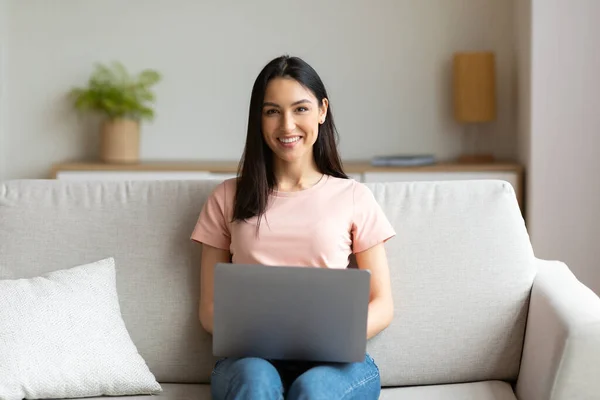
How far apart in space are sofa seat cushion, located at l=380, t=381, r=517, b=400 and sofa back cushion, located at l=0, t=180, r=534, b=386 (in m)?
0.03

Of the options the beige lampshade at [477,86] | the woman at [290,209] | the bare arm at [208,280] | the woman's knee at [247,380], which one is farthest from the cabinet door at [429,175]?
the woman's knee at [247,380]

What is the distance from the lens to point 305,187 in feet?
7.68

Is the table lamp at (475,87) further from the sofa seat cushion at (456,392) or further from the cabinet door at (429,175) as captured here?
the sofa seat cushion at (456,392)

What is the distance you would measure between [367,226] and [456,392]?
18.5 inches

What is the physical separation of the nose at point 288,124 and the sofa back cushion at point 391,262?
332 millimetres

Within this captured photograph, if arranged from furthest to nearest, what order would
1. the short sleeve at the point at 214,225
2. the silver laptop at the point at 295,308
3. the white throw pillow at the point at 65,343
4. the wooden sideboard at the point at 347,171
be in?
1. the wooden sideboard at the point at 347,171
2. the short sleeve at the point at 214,225
3. the white throw pillow at the point at 65,343
4. the silver laptop at the point at 295,308

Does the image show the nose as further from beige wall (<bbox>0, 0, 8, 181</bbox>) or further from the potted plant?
beige wall (<bbox>0, 0, 8, 181</bbox>)

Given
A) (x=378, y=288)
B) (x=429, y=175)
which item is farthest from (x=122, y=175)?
(x=378, y=288)

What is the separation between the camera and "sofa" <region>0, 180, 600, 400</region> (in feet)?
7.45

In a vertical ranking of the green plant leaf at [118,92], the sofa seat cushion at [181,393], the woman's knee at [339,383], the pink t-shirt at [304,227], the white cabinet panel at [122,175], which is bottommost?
the sofa seat cushion at [181,393]

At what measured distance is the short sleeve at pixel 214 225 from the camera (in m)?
2.32

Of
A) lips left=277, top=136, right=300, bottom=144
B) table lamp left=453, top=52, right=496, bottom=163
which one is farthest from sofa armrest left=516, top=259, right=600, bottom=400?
table lamp left=453, top=52, right=496, bottom=163

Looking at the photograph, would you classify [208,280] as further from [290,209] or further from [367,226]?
[367,226]

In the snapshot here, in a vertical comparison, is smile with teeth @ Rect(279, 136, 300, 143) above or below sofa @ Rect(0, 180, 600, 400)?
above
